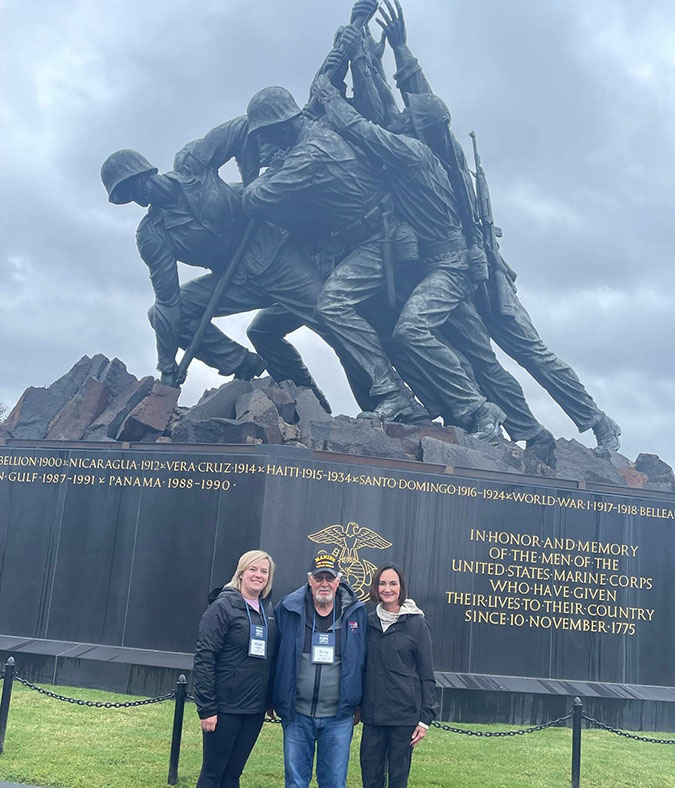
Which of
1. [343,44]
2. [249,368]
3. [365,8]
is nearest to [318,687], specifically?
[249,368]

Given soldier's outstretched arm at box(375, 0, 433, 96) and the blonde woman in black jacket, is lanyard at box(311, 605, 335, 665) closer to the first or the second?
the blonde woman in black jacket

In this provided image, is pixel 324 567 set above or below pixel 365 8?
below

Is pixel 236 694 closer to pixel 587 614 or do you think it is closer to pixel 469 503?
pixel 469 503

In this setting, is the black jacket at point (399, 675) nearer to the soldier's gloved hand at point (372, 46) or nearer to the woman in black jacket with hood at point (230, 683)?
the woman in black jacket with hood at point (230, 683)

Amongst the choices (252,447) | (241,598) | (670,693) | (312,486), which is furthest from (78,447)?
(670,693)

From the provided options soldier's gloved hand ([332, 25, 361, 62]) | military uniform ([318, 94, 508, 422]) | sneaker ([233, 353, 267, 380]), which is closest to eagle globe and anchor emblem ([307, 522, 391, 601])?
military uniform ([318, 94, 508, 422])

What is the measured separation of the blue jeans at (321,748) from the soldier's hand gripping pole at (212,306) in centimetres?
883

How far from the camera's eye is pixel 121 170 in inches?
474

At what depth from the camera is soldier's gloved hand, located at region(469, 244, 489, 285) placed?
12969 mm

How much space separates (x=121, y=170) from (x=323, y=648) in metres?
9.46

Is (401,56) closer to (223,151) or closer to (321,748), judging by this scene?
(223,151)

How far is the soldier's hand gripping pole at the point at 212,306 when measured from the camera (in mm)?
12734

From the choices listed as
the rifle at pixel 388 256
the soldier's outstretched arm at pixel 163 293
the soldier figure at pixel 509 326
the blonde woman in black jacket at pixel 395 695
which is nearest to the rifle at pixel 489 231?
the soldier figure at pixel 509 326

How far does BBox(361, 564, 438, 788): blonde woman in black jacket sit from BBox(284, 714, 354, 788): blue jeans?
5.6 inches
